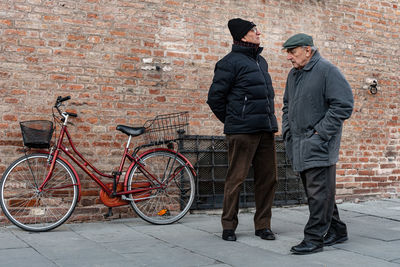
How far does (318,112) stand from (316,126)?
4.7 inches

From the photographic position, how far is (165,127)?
5.50m

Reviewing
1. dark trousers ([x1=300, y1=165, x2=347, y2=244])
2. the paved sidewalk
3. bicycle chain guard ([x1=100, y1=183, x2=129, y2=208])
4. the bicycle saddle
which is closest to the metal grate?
the paved sidewalk

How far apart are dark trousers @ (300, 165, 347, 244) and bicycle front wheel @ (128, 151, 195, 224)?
1.70 metres

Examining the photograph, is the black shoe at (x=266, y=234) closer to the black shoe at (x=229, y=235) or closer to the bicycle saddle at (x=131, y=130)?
the black shoe at (x=229, y=235)

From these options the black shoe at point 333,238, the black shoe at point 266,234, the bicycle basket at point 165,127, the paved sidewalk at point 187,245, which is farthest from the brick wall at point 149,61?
the black shoe at point 333,238

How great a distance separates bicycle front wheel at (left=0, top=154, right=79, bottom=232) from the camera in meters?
4.68

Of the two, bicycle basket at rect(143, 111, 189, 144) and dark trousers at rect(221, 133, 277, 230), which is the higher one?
bicycle basket at rect(143, 111, 189, 144)

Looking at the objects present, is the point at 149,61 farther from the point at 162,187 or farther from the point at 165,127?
the point at 162,187

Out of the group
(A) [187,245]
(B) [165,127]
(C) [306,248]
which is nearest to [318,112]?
(C) [306,248]

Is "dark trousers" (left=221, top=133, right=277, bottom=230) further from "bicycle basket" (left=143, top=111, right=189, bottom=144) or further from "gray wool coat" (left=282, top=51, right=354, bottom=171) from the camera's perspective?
"bicycle basket" (left=143, top=111, right=189, bottom=144)

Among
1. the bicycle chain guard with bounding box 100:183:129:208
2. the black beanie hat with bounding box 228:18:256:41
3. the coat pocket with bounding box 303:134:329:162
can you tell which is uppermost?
the black beanie hat with bounding box 228:18:256:41

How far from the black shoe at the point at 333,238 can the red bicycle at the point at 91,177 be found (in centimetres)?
162

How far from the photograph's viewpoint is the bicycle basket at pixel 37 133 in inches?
179

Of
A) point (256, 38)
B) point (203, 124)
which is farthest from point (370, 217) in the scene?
point (256, 38)
